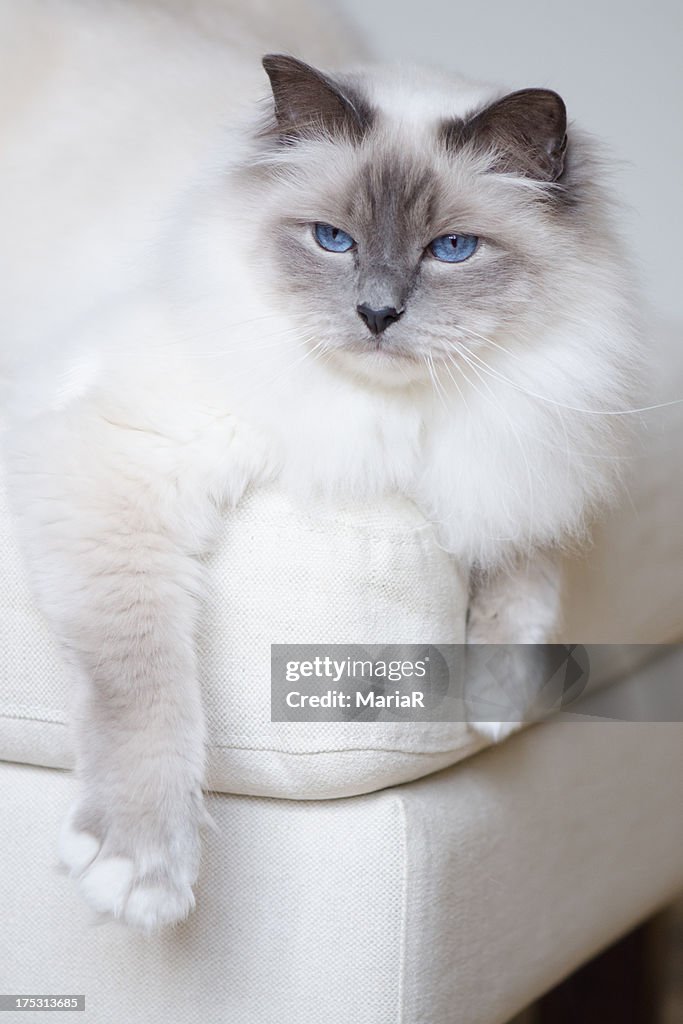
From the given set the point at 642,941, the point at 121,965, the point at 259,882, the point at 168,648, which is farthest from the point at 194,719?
the point at 642,941

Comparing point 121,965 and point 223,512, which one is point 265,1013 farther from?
point 223,512

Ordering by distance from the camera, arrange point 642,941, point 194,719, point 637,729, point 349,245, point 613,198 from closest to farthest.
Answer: point 194,719, point 349,245, point 613,198, point 637,729, point 642,941

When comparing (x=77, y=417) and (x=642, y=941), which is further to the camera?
(x=642, y=941)

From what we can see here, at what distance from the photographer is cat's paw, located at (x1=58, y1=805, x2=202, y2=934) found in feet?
3.21

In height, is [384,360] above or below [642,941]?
above

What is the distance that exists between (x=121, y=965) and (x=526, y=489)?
28.2 inches

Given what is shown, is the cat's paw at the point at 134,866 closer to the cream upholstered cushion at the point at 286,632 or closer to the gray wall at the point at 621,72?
the cream upholstered cushion at the point at 286,632

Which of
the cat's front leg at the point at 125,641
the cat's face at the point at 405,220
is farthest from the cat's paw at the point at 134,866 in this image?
the cat's face at the point at 405,220

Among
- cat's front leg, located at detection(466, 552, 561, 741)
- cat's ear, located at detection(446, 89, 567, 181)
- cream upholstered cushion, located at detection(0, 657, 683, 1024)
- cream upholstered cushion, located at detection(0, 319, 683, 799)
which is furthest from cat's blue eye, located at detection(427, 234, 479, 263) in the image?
cream upholstered cushion, located at detection(0, 657, 683, 1024)

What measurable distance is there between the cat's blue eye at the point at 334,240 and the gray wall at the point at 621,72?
1424mm

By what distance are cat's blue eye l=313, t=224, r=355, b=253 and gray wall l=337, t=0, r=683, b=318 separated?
1424 millimetres

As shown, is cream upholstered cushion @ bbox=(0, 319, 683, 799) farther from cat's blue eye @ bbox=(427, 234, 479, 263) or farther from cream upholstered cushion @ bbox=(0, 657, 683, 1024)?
cat's blue eye @ bbox=(427, 234, 479, 263)

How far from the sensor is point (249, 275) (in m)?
1.19

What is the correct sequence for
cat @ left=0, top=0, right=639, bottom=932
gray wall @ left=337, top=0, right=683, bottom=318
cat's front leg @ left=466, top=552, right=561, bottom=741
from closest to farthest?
cat @ left=0, top=0, right=639, bottom=932 < cat's front leg @ left=466, top=552, right=561, bottom=741 < gray wall @ left=337, top=0, right=683, bottom=318
